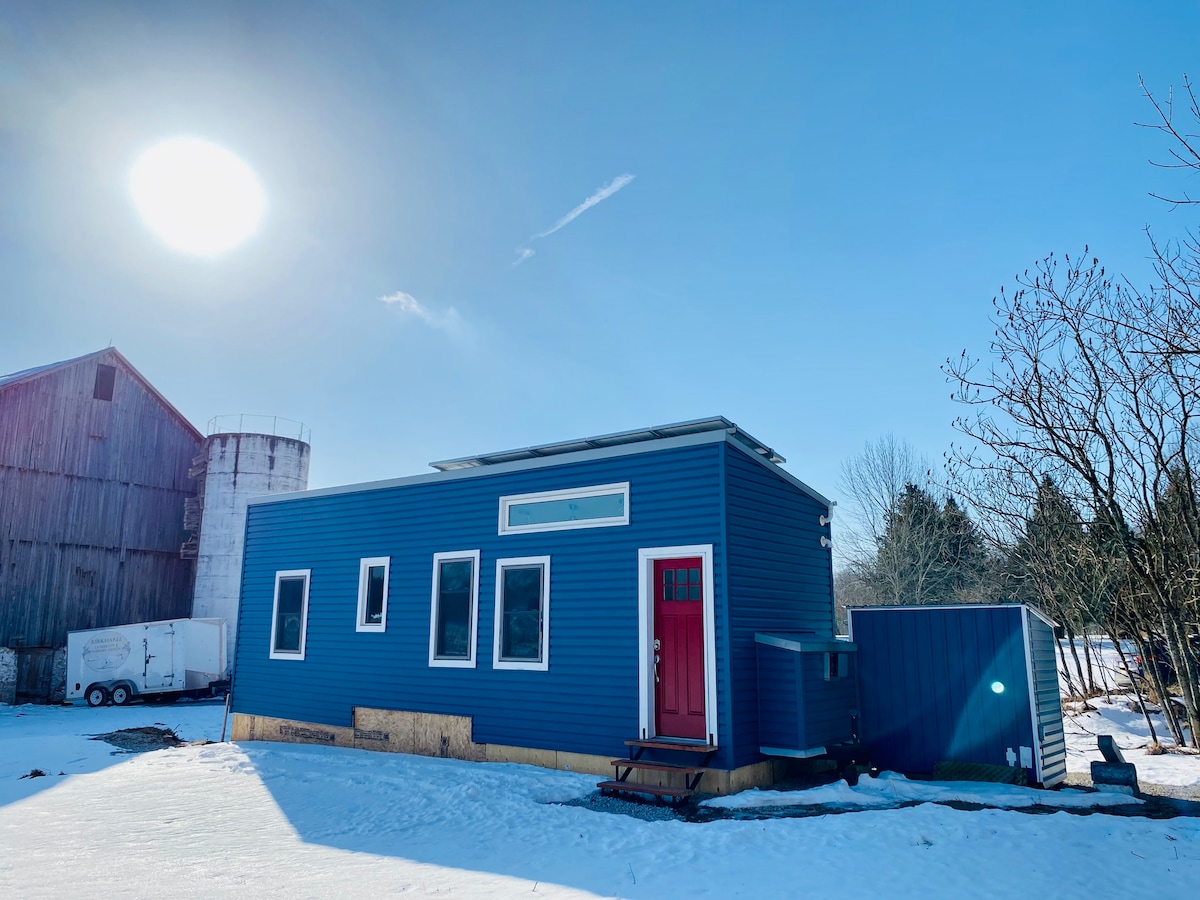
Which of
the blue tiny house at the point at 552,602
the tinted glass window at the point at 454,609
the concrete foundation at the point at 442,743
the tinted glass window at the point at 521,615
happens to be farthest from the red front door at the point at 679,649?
the tinted glass window at the point at 454,609

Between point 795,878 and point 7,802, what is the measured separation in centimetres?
953

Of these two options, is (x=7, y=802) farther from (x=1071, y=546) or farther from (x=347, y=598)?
(x=1071, y=546)

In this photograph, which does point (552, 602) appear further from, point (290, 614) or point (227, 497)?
point (227, 497)

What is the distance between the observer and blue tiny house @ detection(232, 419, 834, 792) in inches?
383

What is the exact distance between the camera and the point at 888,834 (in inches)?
285

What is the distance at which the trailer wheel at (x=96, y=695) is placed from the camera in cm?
2367

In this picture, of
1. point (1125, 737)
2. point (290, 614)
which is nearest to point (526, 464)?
point (290, 614)

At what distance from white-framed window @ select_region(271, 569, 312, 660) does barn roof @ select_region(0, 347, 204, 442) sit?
55.7ft

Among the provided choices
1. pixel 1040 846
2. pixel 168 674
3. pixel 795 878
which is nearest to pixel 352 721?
pixel 795 878

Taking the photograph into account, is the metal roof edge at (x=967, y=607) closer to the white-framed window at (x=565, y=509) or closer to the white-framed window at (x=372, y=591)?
the white-framed window at (x=565, y=509)

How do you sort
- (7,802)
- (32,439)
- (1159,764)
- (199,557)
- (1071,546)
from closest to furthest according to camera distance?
(7,802) < (1159,764) < (1071,546) < (32,439) < (199,557)

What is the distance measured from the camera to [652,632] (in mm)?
9945

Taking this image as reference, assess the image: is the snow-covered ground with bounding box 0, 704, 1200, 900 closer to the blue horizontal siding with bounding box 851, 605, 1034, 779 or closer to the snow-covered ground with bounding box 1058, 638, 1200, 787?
the blue horizontal siding with bounding box 851, 605, 1034, 779

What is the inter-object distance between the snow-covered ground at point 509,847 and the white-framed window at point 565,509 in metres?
3.16
